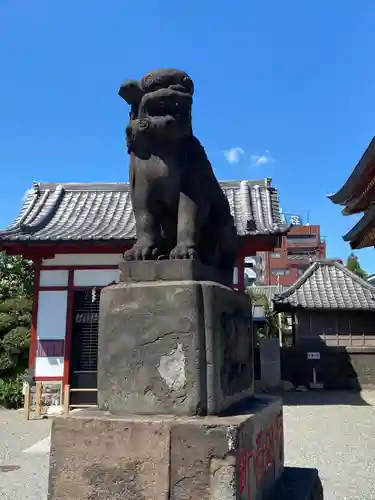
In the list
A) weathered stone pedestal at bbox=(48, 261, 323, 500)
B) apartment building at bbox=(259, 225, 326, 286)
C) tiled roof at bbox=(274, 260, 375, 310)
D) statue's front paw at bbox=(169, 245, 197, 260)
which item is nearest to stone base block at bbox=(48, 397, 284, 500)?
weathered stone pedestal at bbox=(48, 261, 323, 500)

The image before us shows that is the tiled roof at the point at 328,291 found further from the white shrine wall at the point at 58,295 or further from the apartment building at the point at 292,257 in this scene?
the apartment building at the point at 292,257

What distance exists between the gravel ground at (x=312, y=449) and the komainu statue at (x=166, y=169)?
10.3 feet

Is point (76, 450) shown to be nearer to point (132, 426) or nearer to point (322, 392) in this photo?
point (132, 426)

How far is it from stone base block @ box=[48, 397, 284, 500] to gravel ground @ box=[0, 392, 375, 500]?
2.56 meters

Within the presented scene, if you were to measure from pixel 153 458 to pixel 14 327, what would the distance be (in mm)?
10577

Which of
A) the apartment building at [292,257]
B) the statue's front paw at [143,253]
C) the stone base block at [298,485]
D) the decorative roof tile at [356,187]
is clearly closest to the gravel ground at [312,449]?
the stone base block at [298,485]

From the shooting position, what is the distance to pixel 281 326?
2177 centimetres

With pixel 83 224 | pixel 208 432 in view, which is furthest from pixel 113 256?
pixel 208 432

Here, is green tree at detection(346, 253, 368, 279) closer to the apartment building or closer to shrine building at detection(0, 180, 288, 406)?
the apartment building

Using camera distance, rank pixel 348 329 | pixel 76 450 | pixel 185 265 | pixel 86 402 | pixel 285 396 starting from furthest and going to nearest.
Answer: pixel 348 329 → pixel 285 396 → pixel 86 402 → pixel 185 265 → pixel 76 450

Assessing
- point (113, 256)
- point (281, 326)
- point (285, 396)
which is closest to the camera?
point (113, 256)

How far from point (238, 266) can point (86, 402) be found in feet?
14.1

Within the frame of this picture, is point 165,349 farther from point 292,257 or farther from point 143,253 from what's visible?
point 292,257

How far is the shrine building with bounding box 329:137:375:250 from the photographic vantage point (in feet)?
25.0
